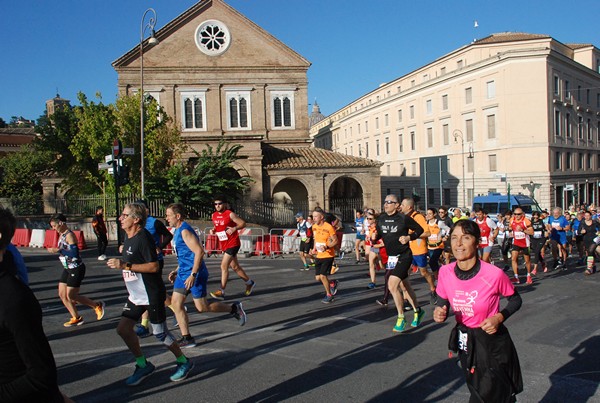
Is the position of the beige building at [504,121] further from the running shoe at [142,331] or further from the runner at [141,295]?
the runner at [141,295]

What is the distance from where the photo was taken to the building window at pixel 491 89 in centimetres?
4613

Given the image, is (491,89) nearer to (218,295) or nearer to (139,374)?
(218,295)

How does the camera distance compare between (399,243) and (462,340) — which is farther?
(399,243)

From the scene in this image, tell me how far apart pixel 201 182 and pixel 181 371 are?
22.3 m

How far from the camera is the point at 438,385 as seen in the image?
5762mm

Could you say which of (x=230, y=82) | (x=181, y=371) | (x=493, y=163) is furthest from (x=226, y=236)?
(x=493, y=163)

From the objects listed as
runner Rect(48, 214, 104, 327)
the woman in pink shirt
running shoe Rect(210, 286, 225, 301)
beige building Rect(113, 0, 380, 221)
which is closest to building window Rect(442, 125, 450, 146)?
beige building Rect(113, 0, 380, 221)

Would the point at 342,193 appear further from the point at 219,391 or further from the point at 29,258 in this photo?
the point at 219,391

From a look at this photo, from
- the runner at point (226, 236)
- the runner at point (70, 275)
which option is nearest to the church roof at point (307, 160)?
the runner at point (226, 236)

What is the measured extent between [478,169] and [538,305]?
133 feet

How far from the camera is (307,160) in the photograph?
1371 inches

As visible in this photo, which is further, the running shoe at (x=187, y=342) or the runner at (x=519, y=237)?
the runner at (x=519, y=237)

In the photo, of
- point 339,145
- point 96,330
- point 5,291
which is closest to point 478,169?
point 339,145

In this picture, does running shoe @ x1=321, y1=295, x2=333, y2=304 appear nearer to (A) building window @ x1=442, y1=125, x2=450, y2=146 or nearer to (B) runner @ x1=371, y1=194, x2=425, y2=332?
(B) runner @ x1=371, y1=194, x2=425, y2=332
